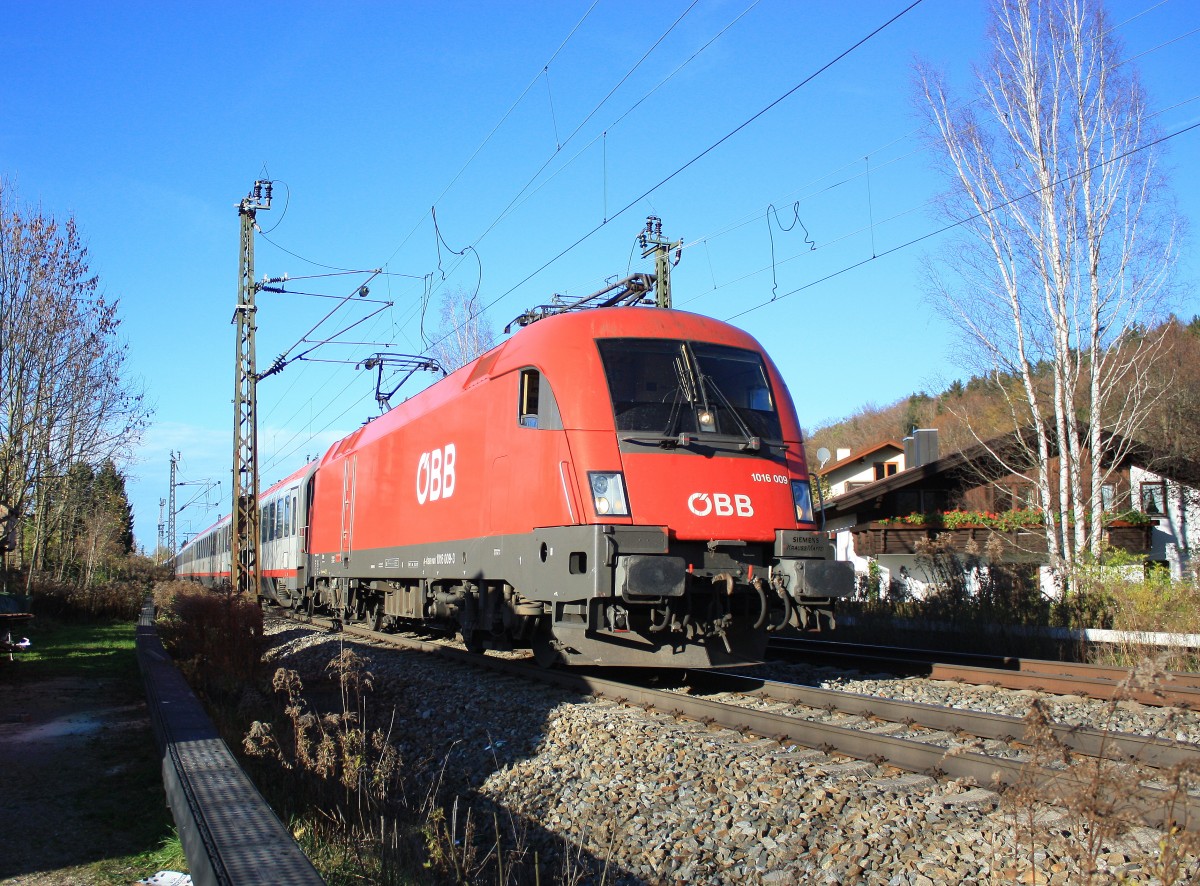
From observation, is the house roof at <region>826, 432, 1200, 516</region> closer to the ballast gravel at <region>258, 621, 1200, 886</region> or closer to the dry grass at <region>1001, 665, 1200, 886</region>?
the ballast gravel at <region>258, 621, 1200, 886</region>

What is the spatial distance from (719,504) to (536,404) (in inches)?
79.2

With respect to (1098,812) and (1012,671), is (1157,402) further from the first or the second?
(1098,812)

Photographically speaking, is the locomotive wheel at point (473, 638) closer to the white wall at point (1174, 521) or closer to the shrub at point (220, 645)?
the shrub at point (220, 645)

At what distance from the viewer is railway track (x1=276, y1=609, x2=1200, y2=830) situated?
4465mm

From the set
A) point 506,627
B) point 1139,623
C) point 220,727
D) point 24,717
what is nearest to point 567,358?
point 506,627

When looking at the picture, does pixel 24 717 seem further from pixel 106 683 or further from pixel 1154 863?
pixel 1154 863

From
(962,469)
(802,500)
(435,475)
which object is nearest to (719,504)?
(802,500)

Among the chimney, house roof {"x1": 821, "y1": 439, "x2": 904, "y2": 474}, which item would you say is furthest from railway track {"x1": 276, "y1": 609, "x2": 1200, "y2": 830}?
house roof {"x1": 821, "y1": 439, "x2": 904, "y2": 474}

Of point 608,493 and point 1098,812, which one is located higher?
point 608,493

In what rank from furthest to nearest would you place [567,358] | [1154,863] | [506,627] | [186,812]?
1. [506,627]
2. [567,358]
3. [1154,863]
4. [186,812]

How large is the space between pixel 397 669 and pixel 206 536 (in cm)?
3321

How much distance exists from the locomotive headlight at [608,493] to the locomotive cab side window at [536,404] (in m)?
0.66

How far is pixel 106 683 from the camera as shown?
1091cm

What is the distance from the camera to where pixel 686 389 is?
30.1ft
